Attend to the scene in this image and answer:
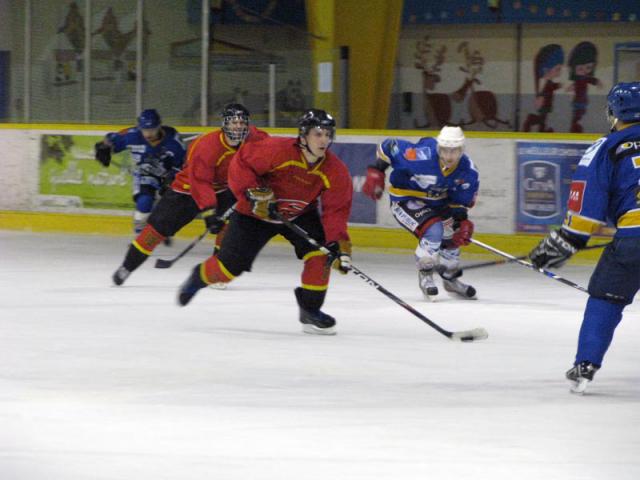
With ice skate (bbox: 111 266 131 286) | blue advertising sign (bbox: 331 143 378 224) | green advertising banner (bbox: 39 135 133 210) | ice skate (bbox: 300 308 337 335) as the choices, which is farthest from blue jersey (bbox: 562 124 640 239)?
green advertising banner (bbox: 39 135 133 210)

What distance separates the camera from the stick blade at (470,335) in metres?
5.93

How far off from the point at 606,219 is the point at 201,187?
3.05 metres

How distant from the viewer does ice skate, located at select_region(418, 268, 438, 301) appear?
291 inches

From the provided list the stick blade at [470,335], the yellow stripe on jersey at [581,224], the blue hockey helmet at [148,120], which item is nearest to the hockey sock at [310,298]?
the stick blade at [470,335]

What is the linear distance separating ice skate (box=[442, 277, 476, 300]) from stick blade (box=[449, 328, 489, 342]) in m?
1.51

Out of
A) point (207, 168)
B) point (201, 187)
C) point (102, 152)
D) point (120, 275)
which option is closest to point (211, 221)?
point (201, 187)

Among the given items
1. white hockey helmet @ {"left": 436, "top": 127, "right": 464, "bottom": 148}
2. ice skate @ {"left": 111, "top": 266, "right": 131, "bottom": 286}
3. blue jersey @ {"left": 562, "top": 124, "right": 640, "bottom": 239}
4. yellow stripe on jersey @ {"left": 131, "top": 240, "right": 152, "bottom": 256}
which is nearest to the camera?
blue jersey @ {"left": 562, "top": 124, "right": 640, "bottom": 239}

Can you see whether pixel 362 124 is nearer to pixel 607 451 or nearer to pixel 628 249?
pixel 628 249

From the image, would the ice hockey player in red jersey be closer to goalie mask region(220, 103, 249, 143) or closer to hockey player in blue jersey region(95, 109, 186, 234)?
goalie mask region(220, 103, 249, 143)

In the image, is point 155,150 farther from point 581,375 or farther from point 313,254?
point 581,375

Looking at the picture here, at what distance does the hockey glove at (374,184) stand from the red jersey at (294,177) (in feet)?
3.60

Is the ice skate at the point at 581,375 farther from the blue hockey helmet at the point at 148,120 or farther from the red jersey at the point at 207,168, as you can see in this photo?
the blue hockey helmet at the point at 148,120

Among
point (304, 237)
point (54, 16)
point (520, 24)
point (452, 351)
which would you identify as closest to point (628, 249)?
point (452, 351)

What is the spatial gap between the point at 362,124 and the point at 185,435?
7.94 m
